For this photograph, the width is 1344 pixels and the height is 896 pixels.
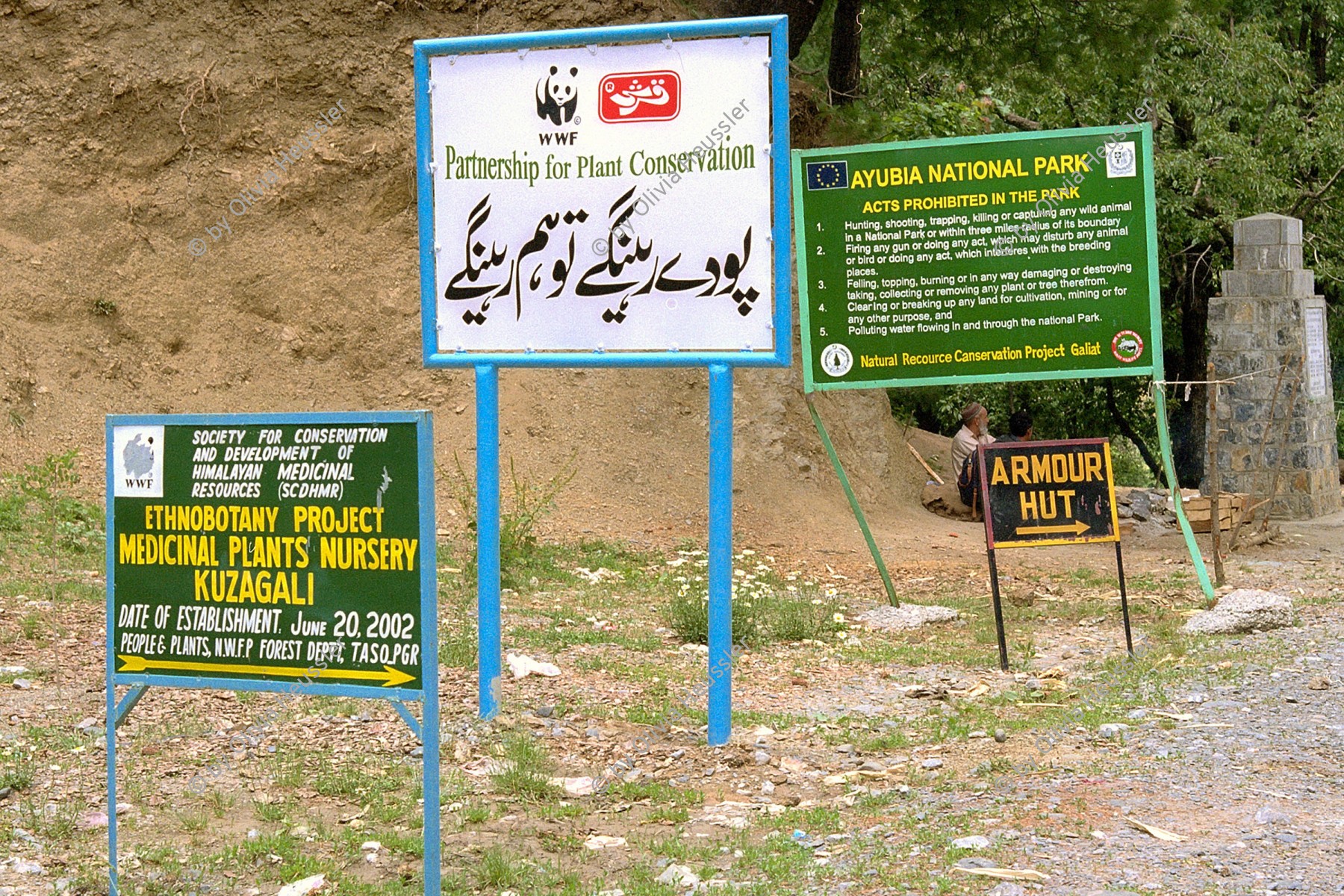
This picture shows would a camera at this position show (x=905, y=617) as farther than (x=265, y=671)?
Yes

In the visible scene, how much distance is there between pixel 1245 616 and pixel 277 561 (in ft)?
18.6

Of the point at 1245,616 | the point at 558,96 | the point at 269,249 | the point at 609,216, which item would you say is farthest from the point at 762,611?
the point at 269,249

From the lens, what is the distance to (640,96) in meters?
5.95

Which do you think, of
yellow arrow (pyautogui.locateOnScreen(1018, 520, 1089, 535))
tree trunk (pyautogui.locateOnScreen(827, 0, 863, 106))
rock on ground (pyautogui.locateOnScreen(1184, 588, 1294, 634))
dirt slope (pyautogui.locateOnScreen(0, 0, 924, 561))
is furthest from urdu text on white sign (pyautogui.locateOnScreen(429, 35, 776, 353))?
tree trunk (pyautogui.locateOnScreen(827, 0, 863, 106))

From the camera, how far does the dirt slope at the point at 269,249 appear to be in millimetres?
12703

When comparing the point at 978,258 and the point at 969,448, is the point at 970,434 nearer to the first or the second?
the point at 969,448

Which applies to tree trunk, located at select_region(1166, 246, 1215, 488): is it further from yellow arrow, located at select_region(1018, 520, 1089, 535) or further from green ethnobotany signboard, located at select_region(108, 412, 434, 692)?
green ethnobotany signboard, located at select_region(108, 412, 434, 692)

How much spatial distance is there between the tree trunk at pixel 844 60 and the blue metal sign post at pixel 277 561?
1039cm

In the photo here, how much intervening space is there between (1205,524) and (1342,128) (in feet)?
23.8

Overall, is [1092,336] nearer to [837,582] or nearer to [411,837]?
[837,582]

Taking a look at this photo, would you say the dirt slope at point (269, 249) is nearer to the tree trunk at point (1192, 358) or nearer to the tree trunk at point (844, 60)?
the tree trunk at point (844, 60)

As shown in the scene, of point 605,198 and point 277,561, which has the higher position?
point 605,198

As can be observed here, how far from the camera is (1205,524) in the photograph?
12.5m

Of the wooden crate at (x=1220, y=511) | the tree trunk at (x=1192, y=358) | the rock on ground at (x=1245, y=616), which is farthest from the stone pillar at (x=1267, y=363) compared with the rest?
the rock on ground at (x=1245, y=616)
